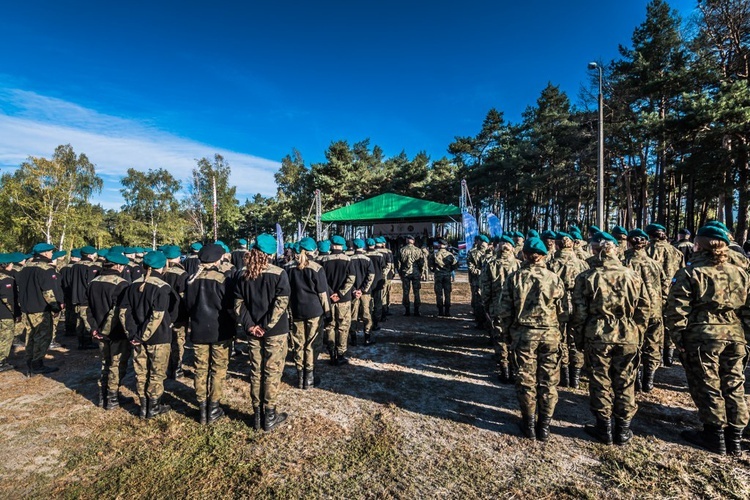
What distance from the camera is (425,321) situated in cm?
920

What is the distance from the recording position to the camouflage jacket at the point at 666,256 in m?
6.35

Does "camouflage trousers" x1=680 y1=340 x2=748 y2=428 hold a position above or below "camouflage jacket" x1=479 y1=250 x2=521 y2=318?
below

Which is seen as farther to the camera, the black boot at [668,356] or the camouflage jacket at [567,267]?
the black boot at [668,356]

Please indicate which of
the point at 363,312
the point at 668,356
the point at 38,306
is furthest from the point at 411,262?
the point at 38,306

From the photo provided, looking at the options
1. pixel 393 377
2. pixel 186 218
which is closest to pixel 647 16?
pixel 393 377

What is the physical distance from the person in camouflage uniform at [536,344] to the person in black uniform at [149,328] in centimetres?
420

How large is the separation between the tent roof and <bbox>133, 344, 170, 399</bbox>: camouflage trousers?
64.7 feet

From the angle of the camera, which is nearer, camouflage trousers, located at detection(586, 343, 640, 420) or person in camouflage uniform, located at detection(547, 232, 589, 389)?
camouflage trousers, located at detection(586, 343, 640, 420)

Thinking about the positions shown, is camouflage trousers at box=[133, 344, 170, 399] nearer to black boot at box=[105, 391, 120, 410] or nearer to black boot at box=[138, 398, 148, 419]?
black boot at box=[138, 398, 148, 419]

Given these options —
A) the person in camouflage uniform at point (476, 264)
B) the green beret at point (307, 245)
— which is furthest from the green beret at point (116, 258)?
the person in camouflage uniform at point (476, 264)

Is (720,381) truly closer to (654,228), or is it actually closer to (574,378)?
(574,378)

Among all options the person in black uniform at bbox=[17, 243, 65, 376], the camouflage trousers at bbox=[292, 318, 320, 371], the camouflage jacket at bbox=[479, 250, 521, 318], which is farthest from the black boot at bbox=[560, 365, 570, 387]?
the person in black uniform at bbox=[17, 243, 65, 376]

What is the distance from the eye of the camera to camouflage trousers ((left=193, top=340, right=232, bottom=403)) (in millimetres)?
4109

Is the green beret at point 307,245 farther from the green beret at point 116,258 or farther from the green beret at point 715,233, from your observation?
the green beret at point 715,233
